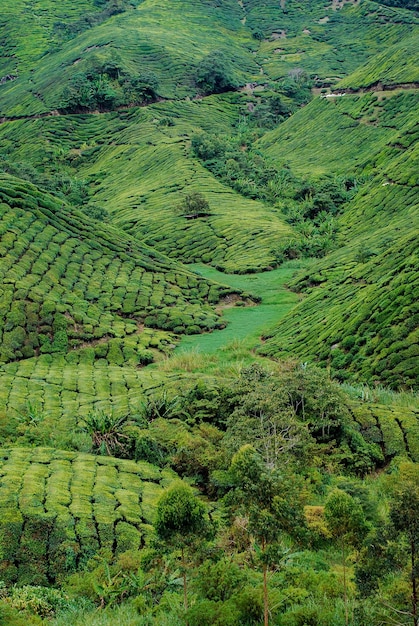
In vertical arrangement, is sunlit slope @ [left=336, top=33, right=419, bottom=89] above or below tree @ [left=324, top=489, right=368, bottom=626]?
above

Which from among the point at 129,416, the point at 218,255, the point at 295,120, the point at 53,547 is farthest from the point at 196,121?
the point at 53,547

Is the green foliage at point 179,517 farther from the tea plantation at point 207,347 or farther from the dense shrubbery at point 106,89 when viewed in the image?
the dense shrubbery at point 106,89

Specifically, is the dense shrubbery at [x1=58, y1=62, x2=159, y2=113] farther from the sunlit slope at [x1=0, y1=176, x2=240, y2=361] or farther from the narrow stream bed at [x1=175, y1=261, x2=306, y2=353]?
the sunlit slope at [x1=0, y1=176, x2=240, y2=361]

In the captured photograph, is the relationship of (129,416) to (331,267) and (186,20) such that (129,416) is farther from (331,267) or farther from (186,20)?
(186,20)

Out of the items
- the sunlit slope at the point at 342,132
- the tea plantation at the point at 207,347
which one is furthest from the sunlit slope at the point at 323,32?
the sunlit slope at the point at 342,132

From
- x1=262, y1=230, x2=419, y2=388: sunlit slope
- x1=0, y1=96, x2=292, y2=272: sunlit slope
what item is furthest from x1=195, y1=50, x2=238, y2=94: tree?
x1=262, y1=230, x2=419, y2=388: sunlit slope
